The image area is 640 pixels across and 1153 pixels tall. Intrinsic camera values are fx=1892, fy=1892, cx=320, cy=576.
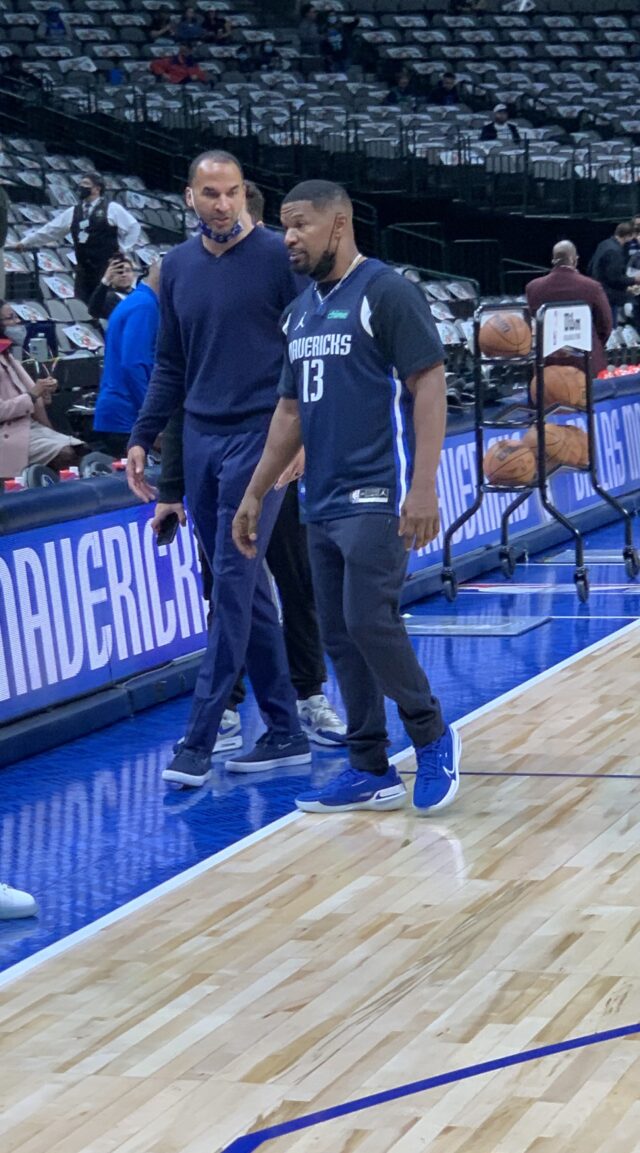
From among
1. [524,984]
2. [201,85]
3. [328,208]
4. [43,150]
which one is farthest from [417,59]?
[524,984]

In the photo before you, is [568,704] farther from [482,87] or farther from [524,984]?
[482,87]

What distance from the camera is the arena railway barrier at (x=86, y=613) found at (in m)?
6.16

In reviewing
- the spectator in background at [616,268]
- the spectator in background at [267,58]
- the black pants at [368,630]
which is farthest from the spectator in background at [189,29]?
the black pants at [368,630]

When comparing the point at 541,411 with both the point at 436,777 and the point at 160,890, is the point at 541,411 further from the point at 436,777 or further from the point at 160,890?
the point at 160,890

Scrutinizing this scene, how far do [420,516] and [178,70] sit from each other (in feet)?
65.4

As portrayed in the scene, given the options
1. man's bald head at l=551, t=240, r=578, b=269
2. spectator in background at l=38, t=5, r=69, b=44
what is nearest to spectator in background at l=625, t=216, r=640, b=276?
man's bald head at l=551, t=240, r=578, b=269

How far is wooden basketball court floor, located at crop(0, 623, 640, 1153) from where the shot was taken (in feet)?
10.4

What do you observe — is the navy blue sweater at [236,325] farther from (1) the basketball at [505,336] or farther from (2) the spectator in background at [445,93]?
(2) the spectator in background at [445,93]

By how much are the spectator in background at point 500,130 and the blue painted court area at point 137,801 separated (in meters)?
15.9

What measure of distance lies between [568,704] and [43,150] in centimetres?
1433

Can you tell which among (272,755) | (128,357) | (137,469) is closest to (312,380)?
(137,469)

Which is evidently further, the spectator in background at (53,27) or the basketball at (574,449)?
the spectator in background at (53,27)

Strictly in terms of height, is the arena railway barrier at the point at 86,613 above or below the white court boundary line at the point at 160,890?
above

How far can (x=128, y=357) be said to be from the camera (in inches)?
337
